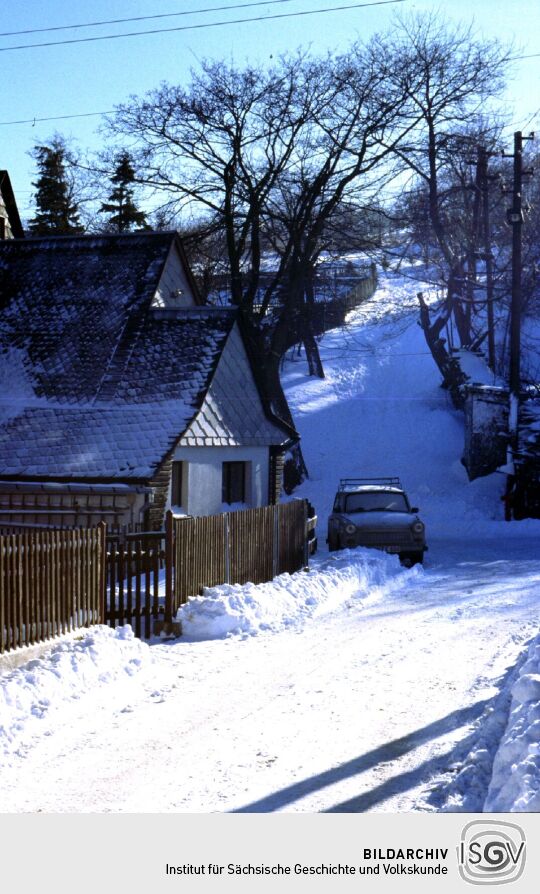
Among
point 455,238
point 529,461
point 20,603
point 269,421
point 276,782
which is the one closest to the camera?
point 276,782

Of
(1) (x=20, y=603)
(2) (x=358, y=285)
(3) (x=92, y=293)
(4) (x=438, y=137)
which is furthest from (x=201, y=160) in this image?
(2) (x=358, y=285)

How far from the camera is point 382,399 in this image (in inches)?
1997

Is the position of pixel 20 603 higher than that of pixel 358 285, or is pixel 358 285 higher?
pixel 358 285

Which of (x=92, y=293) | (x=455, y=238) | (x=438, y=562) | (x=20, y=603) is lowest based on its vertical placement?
(x=438, y=562)

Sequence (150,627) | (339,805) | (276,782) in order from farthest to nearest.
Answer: (150,627) → (276,782) → (339,805)

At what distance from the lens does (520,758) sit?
6.70 metres

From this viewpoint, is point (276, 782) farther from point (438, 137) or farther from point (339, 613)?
point (438, 137)

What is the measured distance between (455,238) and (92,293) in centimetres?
2524

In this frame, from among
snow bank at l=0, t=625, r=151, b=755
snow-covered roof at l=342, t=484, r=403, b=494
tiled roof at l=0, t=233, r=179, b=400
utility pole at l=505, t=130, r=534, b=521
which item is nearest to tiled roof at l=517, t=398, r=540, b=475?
utility pole at l=505, t=130, r=534, b=521

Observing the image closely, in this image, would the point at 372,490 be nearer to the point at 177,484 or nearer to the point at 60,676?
the point at 177,484

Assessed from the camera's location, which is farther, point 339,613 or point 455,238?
point 455,238

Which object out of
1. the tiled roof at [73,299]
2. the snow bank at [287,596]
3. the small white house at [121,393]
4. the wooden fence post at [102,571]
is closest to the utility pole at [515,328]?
the small white house at [121,393]

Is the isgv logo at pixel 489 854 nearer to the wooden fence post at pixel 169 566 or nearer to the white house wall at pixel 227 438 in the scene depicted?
the wooden fence post at pixel 169 566

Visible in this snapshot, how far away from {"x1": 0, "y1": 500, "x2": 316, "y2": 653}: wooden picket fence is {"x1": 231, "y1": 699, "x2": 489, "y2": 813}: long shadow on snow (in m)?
4.54
